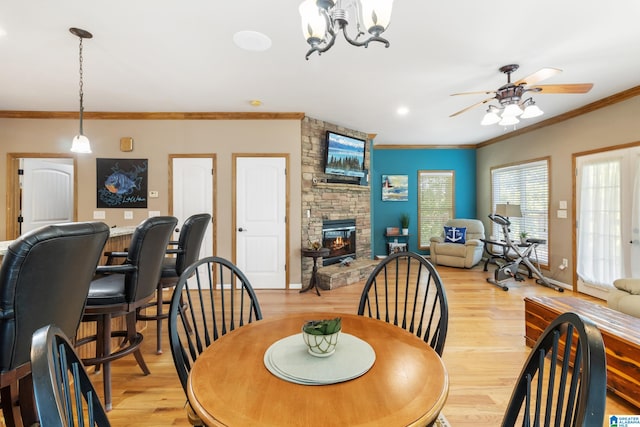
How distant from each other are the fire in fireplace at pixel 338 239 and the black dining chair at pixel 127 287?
3152 millimetres

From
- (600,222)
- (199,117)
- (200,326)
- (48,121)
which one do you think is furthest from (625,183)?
(48,121)

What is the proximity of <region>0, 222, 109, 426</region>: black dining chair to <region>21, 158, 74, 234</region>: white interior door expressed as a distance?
4.18 metres

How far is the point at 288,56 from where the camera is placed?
2828 mm

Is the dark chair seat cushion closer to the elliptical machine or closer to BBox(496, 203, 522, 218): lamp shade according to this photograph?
the elliptical machine

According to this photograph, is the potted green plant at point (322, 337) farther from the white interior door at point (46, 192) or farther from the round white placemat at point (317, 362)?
the white interior door at point (46, 192)

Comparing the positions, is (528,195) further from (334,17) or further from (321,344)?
(321,344)

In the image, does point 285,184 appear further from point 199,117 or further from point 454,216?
point 454,216

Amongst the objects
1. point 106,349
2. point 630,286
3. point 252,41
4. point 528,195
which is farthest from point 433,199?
point 106,349

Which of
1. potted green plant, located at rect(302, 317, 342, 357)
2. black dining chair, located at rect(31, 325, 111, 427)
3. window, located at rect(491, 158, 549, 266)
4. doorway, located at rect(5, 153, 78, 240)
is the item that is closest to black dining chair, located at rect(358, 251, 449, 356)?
potted green plant, located at rect(302, 317, 342, 357)

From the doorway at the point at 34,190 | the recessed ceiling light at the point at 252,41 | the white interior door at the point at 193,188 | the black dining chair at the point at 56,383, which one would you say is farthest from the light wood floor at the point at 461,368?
the doorway at the point at 34,190

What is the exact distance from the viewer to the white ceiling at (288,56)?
2188 mm

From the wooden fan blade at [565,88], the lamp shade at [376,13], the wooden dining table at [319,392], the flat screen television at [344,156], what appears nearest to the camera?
the wooden dining table at [319,392]

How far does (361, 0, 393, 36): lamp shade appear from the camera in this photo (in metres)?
1.38

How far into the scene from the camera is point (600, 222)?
4.01 m
